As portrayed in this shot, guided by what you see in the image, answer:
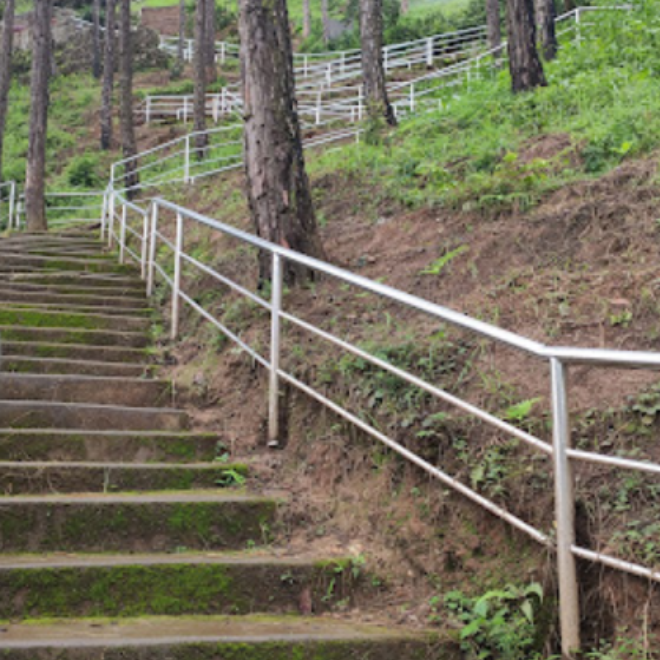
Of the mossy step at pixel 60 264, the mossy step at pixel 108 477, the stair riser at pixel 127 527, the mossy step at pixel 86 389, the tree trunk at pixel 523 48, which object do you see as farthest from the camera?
the tree trunk at pixel 523 48

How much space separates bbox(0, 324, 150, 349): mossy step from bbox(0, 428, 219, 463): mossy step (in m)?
1.97

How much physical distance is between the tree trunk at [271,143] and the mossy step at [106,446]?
1683 millimetres

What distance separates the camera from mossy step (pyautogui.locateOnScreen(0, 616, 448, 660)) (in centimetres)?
259

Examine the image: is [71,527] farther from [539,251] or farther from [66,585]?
[539,251]

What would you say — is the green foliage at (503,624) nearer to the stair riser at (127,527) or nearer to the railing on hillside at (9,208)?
the stair riser at (127,527)

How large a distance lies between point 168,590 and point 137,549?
1.44ft

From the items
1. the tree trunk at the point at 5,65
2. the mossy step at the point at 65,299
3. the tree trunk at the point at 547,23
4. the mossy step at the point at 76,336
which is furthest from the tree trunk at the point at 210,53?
the mossy step at the point at 76,336

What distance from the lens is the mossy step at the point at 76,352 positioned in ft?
19.4

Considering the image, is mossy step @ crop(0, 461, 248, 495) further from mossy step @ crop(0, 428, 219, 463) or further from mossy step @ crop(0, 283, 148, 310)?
mossy step @ crop(0, 283, 148, 310)

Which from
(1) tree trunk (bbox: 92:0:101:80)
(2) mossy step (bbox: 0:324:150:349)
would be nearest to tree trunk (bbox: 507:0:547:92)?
(2) mossy step (bbox: 0:324:150:349)

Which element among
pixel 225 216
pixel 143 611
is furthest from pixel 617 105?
pixel 143 611

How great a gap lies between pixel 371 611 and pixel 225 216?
26.6 feet

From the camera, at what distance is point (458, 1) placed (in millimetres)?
34688

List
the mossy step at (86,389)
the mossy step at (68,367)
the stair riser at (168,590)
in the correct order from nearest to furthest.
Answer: the stair riser at (168,590), the mossy step at (86,389), the mossy step at (68,367)
